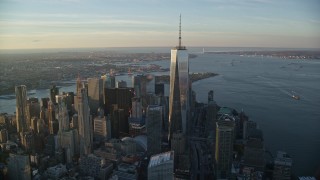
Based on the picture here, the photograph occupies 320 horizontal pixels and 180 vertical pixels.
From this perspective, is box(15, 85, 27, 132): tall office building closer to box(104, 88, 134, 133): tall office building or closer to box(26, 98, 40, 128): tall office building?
box(26, 98, 40, 128): tall office building

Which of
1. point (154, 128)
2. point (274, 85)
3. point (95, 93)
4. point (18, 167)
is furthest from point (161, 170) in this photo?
point (274, 85)

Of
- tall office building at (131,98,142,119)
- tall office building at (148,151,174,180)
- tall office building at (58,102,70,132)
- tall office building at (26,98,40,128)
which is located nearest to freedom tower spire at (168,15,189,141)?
tall office building at (131,98,142,119)

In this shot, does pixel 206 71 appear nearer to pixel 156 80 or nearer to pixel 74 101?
pixel 156 80

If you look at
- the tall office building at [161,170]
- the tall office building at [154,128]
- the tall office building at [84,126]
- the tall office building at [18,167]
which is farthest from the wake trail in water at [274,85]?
the tall office building at [18,167]

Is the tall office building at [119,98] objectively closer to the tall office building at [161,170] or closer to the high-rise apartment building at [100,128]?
the high-rise apartment building at [100,128]

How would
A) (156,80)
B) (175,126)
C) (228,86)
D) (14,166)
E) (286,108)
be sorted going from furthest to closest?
1. (228,86)
2. (156,80)
3. (286,108)
4. (175,126)
5. (14,166)

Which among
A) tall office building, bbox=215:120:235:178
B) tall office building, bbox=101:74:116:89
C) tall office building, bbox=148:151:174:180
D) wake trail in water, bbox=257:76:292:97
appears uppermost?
tall office building, bbox=101:74:116:89

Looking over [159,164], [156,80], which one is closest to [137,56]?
[156,80]
